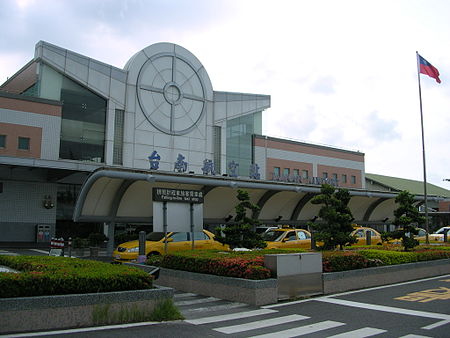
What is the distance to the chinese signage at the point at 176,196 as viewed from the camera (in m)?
14.7

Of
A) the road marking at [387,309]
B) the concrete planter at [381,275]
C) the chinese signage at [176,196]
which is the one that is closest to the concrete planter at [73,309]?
the road marking at [387,309]

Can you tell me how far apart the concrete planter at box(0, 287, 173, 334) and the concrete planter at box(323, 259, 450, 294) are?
5362 mm

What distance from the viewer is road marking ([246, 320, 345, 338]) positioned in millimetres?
7637

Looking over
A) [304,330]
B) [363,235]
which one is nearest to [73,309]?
[304,330]

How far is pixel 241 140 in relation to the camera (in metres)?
41.1

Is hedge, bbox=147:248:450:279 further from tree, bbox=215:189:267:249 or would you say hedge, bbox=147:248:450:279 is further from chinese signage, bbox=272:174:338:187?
chinese signage, bbox=272:174:338:187

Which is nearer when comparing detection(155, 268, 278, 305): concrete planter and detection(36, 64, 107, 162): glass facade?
detection(155, 268, 278, 305): concrete planter

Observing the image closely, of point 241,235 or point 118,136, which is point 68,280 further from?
point 118,136

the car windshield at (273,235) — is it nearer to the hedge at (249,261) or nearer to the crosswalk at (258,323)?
the hedge at (249,261)

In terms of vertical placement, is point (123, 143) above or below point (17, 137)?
above

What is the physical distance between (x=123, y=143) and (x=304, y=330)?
2753cm

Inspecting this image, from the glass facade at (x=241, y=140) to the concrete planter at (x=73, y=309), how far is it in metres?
31.7

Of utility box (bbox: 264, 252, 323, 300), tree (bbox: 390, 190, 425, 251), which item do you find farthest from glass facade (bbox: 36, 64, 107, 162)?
utility box (bbox: 264, 252, 323, 300)

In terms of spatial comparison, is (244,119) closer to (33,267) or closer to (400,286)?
(400,286)
